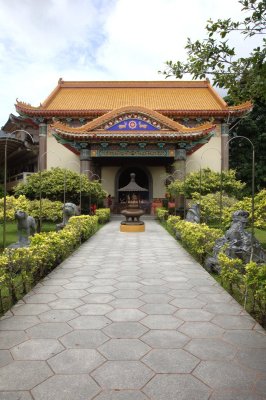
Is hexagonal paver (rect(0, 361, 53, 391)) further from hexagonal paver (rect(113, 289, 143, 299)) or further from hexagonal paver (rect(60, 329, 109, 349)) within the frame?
hexagonal paver (rect(113, 289, 143, 299))

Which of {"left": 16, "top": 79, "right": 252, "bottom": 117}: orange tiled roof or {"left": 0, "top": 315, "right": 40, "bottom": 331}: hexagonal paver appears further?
{"left": 16, "top": 79, "right": 252, "bottom": 117}: orange tiled roof

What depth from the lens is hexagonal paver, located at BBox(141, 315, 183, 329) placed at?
358cm

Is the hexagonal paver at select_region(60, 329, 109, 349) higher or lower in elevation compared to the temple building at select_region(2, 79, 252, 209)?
lower

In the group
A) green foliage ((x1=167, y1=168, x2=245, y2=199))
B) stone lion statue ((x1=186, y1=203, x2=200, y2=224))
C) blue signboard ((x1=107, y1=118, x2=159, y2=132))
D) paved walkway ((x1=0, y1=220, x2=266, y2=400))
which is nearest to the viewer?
paved walkway ((x1=0, y1=220, x2=266, y2=400))

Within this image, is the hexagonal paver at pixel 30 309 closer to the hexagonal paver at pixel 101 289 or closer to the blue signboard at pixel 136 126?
the hexagonal paver at pixel 101 289

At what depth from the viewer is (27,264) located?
16.6 feet

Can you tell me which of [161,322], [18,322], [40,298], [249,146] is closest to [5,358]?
[18,322]

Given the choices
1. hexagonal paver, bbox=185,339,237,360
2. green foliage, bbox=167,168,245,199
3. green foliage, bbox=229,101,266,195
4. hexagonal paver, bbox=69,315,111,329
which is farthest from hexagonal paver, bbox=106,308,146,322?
green foliage, bbox=229,101,266,195

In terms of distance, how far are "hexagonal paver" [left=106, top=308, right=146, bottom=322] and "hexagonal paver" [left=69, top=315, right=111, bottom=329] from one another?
0.12 m

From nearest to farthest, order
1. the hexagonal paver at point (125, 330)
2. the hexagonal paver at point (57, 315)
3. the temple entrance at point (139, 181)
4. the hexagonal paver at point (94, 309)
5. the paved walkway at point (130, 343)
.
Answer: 1. the paved walkway at point (130, 343)
2. the hexagonal paver at point (125, 330)
3. the hexagonal paver at point (57, 315)
4. the hexagonal paver at point (94, 309)
5. the temple entrance at point (139, 181)

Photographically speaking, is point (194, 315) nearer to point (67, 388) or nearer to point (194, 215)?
point (67, 388)

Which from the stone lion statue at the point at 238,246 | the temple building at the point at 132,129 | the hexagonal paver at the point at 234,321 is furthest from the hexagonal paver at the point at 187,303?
the temple building at the point at 132,129

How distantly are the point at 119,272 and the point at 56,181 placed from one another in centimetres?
809

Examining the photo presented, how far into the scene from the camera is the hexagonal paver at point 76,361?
8.75 ft
